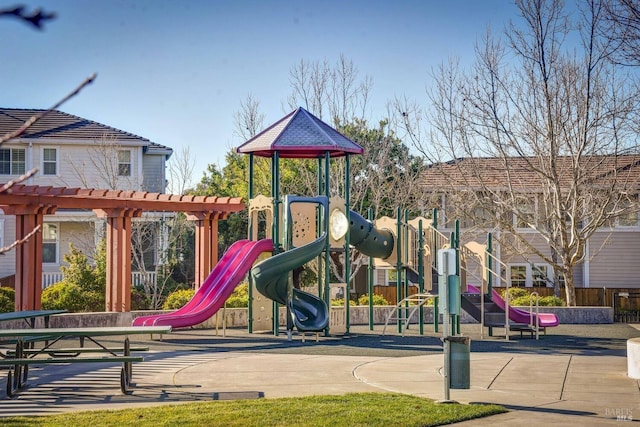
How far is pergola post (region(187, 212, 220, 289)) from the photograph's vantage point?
79.4 ft

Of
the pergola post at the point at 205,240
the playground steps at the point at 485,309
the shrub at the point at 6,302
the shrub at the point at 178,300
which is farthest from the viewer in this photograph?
the shrub at the point at 178,300

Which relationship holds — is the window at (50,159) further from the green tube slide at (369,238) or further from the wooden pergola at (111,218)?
the green tube slide at (369,238)

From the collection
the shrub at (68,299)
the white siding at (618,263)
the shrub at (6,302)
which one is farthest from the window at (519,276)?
the shrub at (6,302)

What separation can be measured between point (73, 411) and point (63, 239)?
26780 millimetres

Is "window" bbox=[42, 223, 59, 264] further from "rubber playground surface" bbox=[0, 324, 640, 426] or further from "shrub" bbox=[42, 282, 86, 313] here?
"rubber playground surface" bbox=[0, 324, 640, 426]

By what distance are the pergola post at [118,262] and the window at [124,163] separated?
41.6 feet

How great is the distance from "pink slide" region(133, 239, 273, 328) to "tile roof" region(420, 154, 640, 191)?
930 centimetres

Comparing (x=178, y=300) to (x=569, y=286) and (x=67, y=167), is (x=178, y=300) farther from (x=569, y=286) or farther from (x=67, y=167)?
(x=67, y=167)

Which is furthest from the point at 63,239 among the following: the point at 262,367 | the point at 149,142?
the point at 262,367

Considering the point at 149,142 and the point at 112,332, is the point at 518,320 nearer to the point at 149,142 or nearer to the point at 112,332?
the point at 112,332

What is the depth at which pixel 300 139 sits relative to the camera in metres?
22.2

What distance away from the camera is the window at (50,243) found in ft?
114

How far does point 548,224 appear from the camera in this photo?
2911 centimetres

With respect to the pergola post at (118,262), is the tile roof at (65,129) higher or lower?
higher
